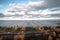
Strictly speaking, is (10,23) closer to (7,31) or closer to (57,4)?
(7,31)

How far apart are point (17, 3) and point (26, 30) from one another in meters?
0.29

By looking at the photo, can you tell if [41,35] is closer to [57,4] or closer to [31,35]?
[31,35]

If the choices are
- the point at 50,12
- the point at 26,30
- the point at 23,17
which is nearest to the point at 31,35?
the point at 26,30

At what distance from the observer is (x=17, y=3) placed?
53.3 inches

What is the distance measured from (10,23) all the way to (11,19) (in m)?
0.04

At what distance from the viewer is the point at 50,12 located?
1.35m

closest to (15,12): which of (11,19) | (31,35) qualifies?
(11,19)

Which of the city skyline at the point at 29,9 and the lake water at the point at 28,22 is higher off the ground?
the city skyline at the point at 29,9

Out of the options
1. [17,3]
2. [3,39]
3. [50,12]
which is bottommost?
[3,39]

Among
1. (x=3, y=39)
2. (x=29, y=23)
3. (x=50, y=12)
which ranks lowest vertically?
(x=3, y=39)

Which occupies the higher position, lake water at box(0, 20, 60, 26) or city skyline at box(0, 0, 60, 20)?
city skyline at box(0, 0, 60, 20)

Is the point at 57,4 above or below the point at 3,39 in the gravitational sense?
above

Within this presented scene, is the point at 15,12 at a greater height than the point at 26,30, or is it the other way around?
the point at 15,12

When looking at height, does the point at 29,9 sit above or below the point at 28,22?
A: above
